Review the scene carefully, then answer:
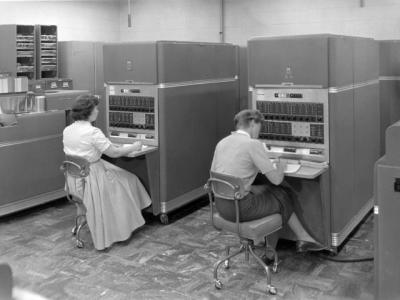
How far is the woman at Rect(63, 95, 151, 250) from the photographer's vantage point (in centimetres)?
418

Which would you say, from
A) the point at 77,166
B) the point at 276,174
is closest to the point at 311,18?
the point at 276,174

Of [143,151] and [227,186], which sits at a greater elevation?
[143,151]

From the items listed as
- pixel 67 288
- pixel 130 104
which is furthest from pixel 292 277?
pixel 130 104

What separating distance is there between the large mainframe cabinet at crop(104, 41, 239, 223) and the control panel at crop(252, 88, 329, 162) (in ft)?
3.33

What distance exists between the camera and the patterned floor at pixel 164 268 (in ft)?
11.4

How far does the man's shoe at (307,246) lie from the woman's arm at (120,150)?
62.6 inches

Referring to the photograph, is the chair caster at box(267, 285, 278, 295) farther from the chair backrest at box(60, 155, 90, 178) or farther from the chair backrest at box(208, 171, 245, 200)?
the chair backrest at box(60, 155, 90, 178)

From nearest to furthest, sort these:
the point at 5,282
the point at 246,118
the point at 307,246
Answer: the point at 5,282 < the point at 246,118 < the point at 307,246

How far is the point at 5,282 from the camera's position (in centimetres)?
130

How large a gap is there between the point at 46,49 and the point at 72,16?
56.0 inches

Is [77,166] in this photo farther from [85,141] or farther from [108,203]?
[108,203]

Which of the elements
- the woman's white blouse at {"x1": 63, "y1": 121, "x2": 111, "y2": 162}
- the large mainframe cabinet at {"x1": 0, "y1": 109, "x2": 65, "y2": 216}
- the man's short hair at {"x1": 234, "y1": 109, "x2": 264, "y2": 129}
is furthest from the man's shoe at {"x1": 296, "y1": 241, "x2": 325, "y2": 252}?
the large mainframe cabinet at {"x1": 0, "y1": 109, "x2": 65, "y2": 216}

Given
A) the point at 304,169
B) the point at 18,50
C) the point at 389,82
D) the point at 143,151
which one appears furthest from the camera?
the point at 18,50

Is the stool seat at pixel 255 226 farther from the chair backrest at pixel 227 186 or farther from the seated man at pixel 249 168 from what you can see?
the chair backrest at pixel 227 186
